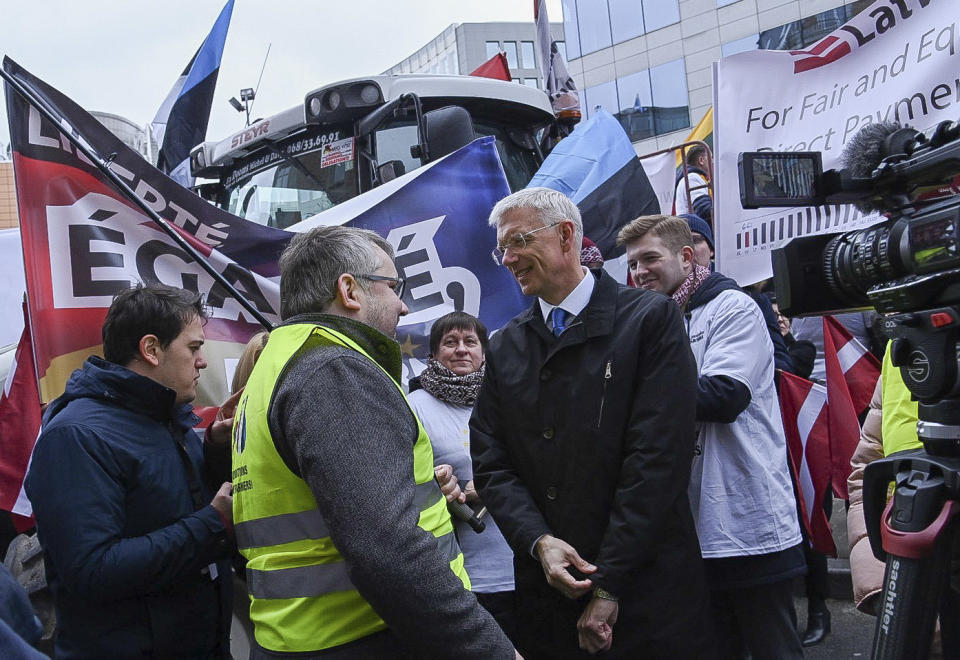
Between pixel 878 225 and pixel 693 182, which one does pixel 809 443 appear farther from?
pixel 693 182

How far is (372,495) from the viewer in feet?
5.80

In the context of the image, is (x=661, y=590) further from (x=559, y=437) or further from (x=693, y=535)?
(x=559, y=437)

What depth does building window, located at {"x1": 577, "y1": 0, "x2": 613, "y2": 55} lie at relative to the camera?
28406 mm

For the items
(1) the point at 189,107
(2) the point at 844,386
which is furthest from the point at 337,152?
(2) the point at 844,386

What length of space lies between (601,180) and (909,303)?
354 centimetres

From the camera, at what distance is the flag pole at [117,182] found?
3281mm

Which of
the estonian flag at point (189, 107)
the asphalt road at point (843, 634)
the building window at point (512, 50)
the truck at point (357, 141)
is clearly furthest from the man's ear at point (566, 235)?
the building window at point (512, 50)

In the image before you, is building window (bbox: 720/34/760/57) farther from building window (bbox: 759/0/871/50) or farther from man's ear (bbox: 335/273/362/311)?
man's ear (bbox: 335/273/362/311)

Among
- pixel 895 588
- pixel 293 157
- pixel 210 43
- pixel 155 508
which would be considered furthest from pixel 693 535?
pixel 210 43

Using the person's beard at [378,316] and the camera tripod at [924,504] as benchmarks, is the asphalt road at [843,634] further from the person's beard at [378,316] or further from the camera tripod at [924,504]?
the person's beard at [378,316]

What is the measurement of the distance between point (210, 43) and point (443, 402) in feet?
12.1

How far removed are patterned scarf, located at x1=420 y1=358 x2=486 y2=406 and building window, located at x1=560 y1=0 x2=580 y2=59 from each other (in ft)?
90.5

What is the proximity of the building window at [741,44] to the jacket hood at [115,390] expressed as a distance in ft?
82.2

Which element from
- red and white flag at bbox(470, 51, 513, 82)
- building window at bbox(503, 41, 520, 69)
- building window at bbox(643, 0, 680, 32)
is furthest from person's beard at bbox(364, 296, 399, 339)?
building window at bbox(503, 41, 520, 69)
